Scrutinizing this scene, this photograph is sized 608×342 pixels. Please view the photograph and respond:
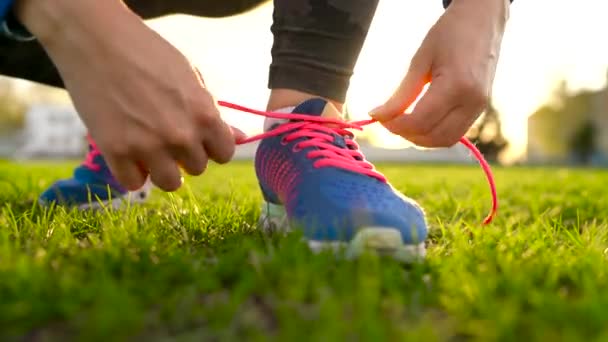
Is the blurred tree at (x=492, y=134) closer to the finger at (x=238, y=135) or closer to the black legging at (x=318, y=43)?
the black legging at (x=318, y=43)

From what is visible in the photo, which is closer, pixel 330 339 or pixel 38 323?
pixel 330 339

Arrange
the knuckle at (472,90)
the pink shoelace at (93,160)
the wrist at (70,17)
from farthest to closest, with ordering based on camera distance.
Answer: the pink shoelace at (93,160) → the knuckle at (472,90) → the wrist at (70,17)

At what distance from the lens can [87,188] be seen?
2.11m

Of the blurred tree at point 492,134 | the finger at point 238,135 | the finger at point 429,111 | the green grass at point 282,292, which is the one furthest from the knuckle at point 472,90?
the blurred tree at point 492,134

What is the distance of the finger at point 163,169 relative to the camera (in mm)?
1144

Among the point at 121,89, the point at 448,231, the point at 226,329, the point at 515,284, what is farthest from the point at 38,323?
the point at 448,231

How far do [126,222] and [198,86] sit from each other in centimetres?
49

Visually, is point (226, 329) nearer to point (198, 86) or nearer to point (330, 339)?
point (330, 339)

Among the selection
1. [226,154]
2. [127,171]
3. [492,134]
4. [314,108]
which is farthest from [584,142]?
[127,171]

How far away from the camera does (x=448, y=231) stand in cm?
181

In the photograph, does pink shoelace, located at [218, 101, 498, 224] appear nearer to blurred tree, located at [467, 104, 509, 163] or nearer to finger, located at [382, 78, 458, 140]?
finger, located at [382, 78, 458, 140]

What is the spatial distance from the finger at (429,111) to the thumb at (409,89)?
0.03 metres

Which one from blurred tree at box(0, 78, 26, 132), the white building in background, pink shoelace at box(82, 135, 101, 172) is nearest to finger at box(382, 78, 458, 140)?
pink shoelace at box(82, 135, 101, 172)

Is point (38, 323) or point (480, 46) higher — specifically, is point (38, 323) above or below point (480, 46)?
below
